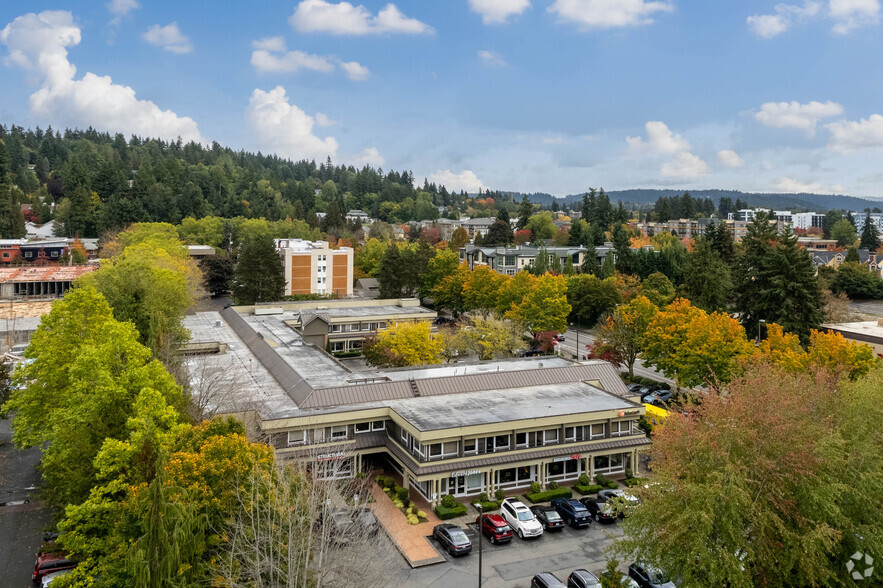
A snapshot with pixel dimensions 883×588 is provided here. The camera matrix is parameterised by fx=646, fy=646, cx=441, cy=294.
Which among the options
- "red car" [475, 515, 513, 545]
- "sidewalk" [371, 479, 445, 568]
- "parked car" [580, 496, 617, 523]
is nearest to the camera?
"sidewalk" [371, 479, 445, 568]

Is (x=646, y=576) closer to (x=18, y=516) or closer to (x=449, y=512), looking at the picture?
(x=449, y=512)

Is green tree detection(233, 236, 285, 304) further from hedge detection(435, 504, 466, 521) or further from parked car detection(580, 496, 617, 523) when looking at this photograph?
parked car detection(580, 496, 617, 523)

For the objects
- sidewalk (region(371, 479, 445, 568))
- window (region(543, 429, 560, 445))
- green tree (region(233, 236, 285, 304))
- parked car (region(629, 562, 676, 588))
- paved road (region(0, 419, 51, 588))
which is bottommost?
paved road (region(0, 419, 51, 588))

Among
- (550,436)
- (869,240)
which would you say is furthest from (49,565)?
(869,240)

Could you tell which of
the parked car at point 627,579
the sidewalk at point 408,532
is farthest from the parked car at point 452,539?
the parked car at point 627,579

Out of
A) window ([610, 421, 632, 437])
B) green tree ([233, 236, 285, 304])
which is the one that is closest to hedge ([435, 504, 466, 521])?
window ([610, 421, 632, 437])

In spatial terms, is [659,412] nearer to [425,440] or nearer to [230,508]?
[425,440]

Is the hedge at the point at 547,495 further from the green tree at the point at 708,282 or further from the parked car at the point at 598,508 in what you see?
the green tree at the point at 708,282
